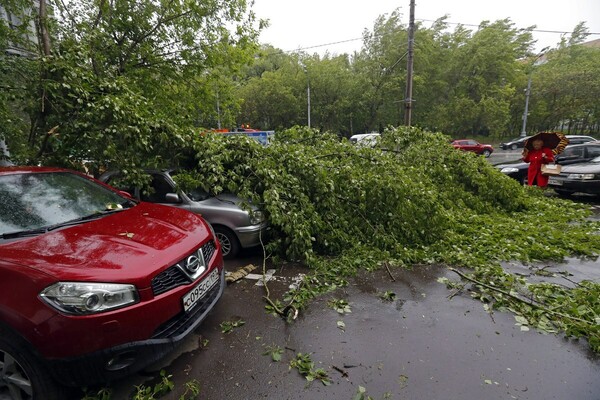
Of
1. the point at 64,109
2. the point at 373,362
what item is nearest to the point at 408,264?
the point at 373,362

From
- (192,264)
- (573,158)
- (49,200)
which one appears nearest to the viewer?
(192,264)

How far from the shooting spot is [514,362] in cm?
250

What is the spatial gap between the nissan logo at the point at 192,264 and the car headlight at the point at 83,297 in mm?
565

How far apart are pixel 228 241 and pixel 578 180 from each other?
28.3ft

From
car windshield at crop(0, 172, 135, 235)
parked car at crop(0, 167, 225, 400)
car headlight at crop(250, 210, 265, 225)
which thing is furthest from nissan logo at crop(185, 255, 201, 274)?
car headlight at crop(250, 210, 265, 225)

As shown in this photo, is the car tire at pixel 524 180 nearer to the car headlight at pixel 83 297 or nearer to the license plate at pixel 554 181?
the license plate at pixel 554 181

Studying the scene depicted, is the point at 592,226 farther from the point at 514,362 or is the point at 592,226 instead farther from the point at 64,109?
the point at 64,109

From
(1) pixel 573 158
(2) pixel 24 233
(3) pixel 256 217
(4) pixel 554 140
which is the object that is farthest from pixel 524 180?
(2) pixel 24 233

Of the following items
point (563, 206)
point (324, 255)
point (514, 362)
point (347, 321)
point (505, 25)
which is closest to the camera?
point (514, 362)

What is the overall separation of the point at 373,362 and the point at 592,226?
590 cm

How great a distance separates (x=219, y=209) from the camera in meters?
4.57

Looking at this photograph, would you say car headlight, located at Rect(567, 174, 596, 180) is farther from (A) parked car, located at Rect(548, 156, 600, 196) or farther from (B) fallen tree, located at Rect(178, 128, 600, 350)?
(B) fallen tree, located at Rect(178, 128, 600, 350)

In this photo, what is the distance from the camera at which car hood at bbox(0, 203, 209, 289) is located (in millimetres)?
2014

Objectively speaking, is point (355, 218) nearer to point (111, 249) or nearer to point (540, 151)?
point (111, 249)
